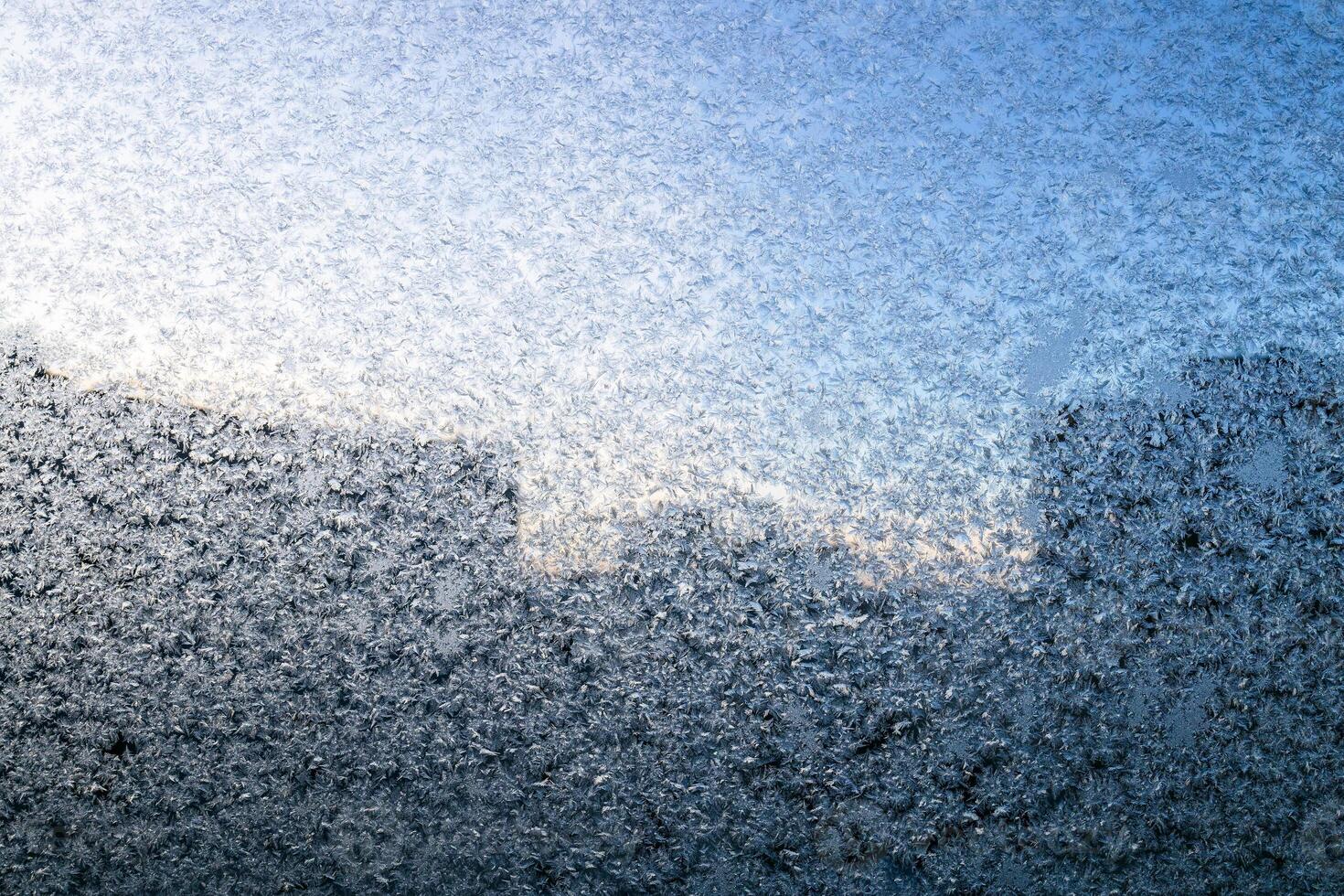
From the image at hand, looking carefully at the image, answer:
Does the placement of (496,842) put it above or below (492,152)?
below

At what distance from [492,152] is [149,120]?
1.21 ft

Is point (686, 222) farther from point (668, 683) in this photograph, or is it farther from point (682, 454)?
point (668, 683)

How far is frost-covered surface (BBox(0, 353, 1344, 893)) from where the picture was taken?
77 cm

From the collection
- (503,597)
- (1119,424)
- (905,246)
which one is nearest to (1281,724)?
(1119,424)

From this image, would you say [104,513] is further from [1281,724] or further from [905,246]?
[1281,724]

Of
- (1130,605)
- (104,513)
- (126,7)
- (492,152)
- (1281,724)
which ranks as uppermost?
(126,7)

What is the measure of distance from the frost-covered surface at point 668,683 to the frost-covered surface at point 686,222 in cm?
6

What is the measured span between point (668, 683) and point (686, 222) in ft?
1.46

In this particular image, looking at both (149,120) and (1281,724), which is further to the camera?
(149,120)

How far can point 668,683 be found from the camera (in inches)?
31.4

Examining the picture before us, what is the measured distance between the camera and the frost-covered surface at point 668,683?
0.77 meters

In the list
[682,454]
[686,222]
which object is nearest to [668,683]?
[682,454]

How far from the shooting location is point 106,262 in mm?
880

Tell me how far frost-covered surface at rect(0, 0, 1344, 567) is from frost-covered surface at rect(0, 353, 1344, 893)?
0.06m
